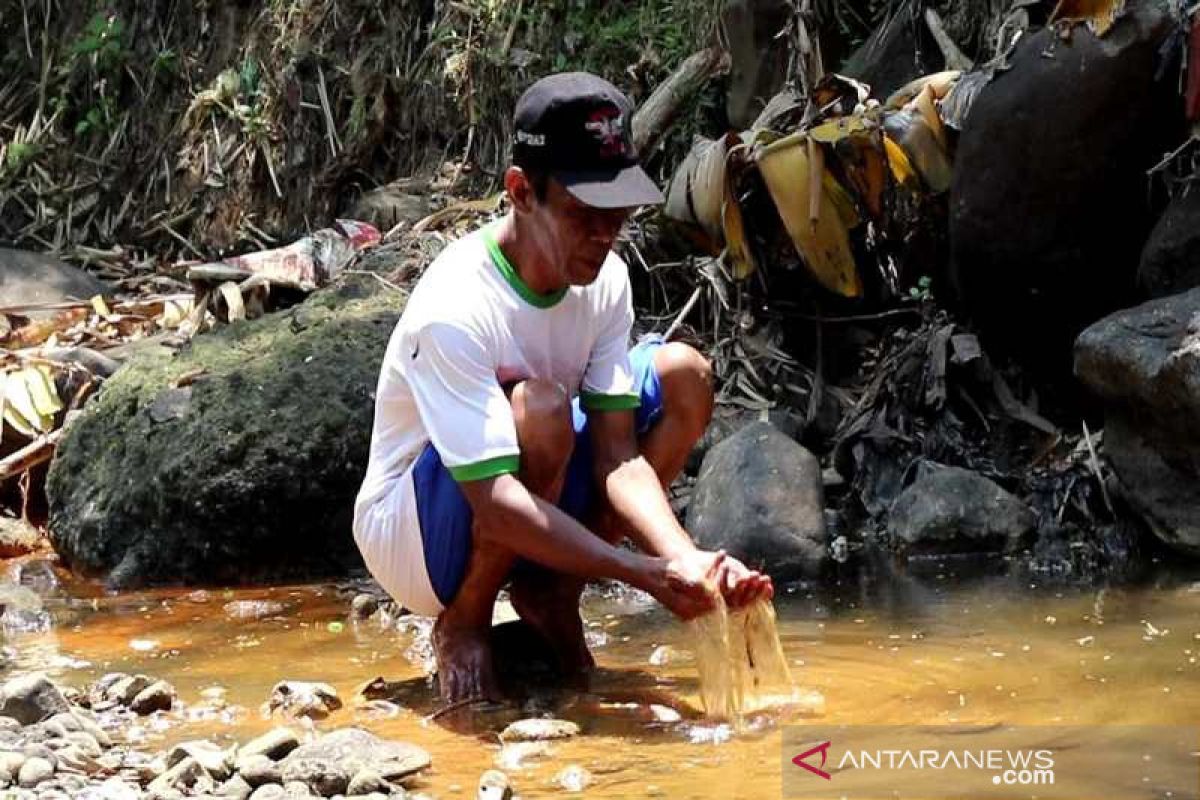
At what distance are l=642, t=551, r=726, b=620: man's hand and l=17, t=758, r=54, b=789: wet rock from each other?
3.70 ft

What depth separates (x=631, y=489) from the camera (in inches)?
151

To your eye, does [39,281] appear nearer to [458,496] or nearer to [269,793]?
[458,496]

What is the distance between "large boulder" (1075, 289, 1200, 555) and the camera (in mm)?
4996

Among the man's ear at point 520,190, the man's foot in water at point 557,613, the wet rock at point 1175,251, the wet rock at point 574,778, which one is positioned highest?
the man's ear at point 520,190

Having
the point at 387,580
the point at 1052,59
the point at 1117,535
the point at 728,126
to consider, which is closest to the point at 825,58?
the point at 728,126

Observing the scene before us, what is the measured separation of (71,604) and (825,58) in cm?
354

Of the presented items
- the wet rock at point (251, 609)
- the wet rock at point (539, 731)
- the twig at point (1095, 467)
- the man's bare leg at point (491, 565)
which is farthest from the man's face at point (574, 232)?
the twig at point (1095, 467)

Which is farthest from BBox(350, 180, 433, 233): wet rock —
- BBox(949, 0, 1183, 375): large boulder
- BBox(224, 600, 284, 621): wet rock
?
BBox(949, 0, 1183, 375): large boulder

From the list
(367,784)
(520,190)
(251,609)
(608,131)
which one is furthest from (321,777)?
(251,609)

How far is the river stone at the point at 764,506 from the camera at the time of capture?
A: 5.35m

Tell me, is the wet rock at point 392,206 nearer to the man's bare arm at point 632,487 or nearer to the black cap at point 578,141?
the man's bare arm at point 632,487

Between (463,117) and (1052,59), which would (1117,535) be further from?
(463,117)

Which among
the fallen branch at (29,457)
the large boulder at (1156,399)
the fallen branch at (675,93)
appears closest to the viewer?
the large boulder at (1156,399)

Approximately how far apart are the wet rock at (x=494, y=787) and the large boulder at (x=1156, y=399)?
8.29 feet
